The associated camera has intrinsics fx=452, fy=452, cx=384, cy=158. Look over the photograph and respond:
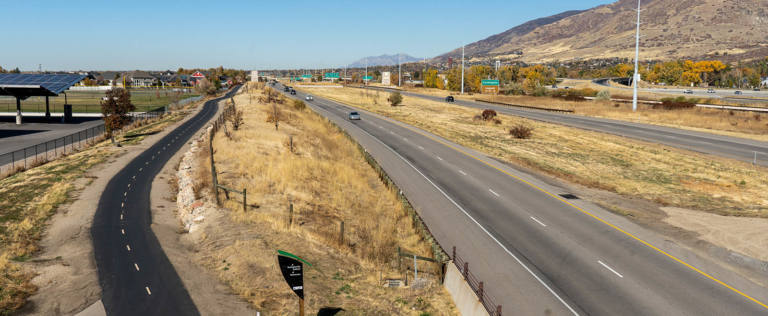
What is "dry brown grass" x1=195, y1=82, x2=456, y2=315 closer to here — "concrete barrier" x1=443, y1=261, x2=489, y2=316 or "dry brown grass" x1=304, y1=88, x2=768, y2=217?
"concrete barrier" x1=443, y1=261, x2=489, y2=316

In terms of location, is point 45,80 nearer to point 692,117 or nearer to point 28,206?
point 28,206

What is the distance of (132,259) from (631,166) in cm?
3986

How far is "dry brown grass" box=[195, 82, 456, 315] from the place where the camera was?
1576 centimetres

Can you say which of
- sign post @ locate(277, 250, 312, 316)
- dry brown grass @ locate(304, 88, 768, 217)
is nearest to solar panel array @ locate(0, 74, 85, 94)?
dry brown grass @ locate(304, 88, 768, 217)

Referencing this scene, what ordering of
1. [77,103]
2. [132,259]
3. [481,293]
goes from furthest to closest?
1. [77,103]
2. [132,259]
3. [481,293]

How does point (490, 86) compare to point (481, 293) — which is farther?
point (490, 86)

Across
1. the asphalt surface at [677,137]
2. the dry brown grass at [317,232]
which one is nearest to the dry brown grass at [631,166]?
the asphalt surface at [677,137]

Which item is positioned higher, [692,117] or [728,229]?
[692,117]

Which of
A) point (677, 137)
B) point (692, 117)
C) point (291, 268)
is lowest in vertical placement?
point (291, 268)

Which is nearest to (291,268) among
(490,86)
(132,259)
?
(132,259)

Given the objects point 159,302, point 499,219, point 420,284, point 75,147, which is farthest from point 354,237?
point 75,147

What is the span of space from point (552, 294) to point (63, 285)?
17.5 meters

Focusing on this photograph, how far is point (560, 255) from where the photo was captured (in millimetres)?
20172

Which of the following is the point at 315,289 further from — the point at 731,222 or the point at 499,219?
the point at 731,222
